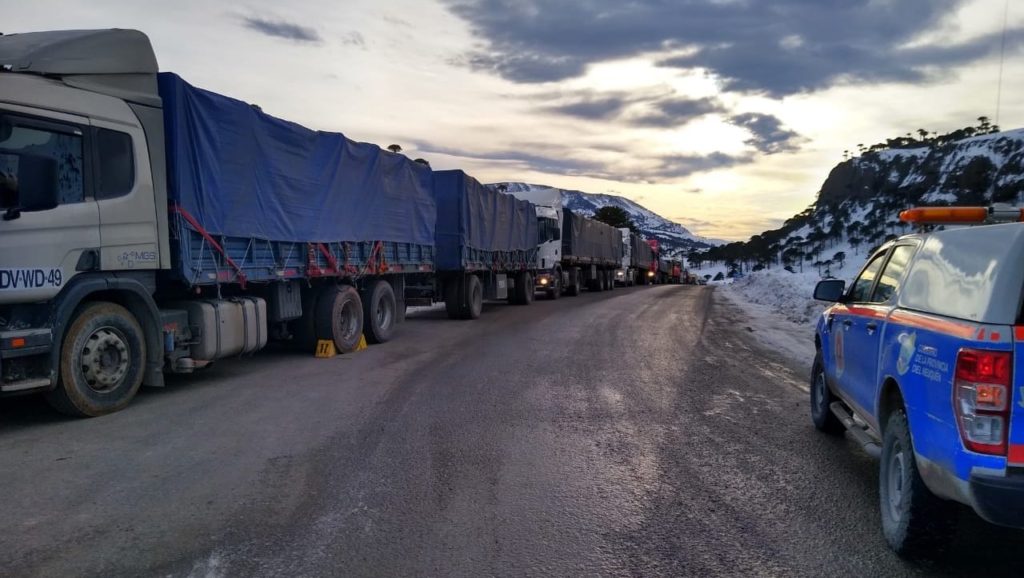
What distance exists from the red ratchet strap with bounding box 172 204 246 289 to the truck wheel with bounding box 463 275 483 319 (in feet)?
29.2

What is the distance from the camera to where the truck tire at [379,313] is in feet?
41.7

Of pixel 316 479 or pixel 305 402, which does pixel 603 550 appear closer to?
pixel 316 479

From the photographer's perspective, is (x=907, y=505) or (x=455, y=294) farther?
(x=455, y=294)

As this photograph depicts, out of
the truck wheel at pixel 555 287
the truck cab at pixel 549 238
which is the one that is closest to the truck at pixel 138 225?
the truck cab at pixel 549 238

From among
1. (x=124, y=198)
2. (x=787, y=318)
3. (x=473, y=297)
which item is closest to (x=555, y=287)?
(x=473, y=297)

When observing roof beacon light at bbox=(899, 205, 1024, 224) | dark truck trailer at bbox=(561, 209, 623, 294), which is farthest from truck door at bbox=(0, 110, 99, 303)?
dark truck trailer at bbox=(561, 209, 623, 294)

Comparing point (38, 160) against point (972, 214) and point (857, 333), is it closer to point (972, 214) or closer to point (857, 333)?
point (857, 333)

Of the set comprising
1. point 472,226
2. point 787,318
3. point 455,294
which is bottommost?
point 787,318

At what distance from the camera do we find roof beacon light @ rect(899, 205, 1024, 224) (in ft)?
14.6

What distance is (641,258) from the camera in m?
56.2

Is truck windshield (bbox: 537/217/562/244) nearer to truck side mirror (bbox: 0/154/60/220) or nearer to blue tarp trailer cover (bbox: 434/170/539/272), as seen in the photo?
blue tarp trailer cover (bbox: 434/170/539/272)

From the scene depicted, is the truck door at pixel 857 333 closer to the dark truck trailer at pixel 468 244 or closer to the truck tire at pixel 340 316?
the truck tire at pixel 340 316

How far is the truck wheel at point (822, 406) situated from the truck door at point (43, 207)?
7.17 metres

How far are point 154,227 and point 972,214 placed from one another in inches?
303
